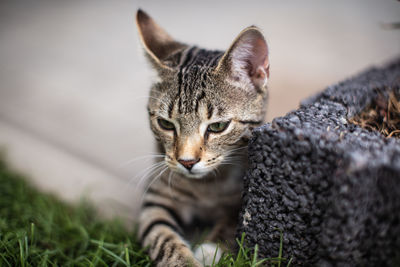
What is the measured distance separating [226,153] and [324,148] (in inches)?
20.1

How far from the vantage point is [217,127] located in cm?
127

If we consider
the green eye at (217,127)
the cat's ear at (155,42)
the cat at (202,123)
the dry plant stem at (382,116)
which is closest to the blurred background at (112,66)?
the cat's ear at (155,42)

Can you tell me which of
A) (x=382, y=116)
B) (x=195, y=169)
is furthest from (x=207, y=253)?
(x=382, y=116)

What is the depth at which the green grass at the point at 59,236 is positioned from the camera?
1.21 metres

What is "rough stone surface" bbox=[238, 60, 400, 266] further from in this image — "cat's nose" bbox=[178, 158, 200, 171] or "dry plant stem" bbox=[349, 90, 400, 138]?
"cat's nose" bbox=[178, 158, 200, 171]

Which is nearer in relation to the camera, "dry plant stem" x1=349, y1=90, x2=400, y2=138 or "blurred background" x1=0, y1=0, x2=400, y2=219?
"dry plant stem" x1=349, y1=90, x2=400, y2=138

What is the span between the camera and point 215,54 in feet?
4.90

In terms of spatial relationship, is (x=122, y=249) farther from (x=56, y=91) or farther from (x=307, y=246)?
(x=56, y=91)

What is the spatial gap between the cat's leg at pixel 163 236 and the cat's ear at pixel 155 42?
2.41 ft

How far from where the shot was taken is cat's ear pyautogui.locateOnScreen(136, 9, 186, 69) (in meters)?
1.41

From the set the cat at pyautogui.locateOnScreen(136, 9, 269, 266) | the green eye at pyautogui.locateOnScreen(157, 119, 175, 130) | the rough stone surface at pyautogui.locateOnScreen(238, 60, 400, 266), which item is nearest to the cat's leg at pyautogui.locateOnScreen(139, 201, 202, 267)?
the cat at pyautogui.locateOnScreen(136, 9, 269, 266)

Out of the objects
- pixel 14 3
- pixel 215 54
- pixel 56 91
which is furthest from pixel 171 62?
pixel 14 3

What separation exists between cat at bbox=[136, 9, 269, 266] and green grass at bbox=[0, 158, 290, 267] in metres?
0.13

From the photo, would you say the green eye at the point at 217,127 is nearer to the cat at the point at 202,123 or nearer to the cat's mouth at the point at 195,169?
the cat at the point at 202,123
